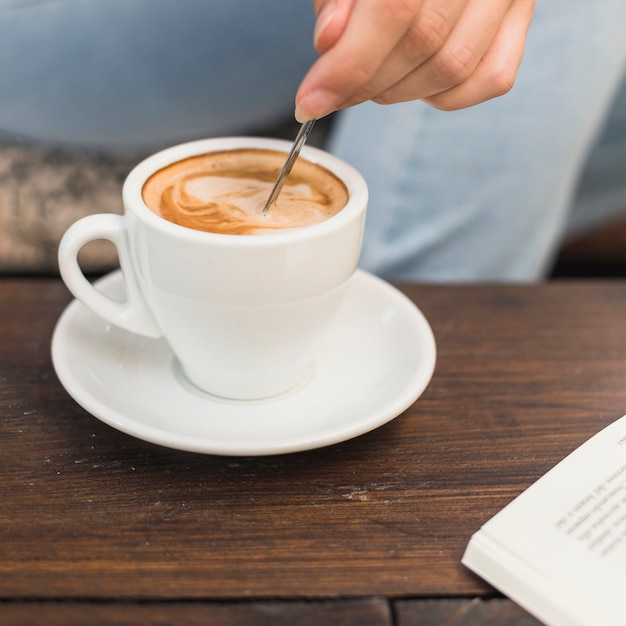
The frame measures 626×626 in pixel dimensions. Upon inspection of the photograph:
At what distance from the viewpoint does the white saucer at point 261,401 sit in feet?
1.59

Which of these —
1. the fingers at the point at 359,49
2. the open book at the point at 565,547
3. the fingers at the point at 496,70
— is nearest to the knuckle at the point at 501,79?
the fingers at the point at 496,70

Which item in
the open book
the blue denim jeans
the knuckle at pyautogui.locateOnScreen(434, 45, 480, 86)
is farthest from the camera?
the blue denim jeans

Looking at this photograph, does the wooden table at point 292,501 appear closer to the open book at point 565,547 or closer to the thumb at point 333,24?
the open book at point 565,547

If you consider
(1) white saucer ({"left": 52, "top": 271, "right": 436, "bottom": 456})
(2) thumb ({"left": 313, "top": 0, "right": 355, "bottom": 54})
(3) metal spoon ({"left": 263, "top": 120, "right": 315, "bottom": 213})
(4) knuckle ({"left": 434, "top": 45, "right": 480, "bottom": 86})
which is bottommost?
(1) white saucer ({"left": 52, "top": 271, "right": 436, "bottom": 456})

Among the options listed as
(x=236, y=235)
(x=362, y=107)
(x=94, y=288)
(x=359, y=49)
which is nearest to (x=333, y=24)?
(x=359, y=49)

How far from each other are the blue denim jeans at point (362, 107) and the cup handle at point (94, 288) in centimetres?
37

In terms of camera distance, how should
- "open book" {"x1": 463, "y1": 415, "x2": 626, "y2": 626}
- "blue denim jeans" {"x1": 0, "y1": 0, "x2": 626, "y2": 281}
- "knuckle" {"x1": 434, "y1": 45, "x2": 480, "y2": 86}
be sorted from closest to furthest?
1. "open book" {"x1": 463, "y1": 415, "x2": 626, "y2": 626}
2. "knuckle" {"x1": 434, "y1": 45, "x2": 480, "y2": 86}
3. "blue denim jeans" {"x1": 0, "y1": 0, "x2": 626, "y2": 281}

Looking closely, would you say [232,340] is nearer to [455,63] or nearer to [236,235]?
[236,235]

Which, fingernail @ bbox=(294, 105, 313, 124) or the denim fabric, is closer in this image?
fingernail @ bbox=(294, 105, 313, 124)

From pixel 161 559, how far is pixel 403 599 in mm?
133

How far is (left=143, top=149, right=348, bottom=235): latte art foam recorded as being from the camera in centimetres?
52

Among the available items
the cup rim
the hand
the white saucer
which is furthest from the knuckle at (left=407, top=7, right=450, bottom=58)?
the white saucer

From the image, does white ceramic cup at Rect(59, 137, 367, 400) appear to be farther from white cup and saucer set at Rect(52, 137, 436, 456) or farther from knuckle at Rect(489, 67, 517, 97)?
knuckle at Rect(489, 67, 517, 97)

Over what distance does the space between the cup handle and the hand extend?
0.51 ft
